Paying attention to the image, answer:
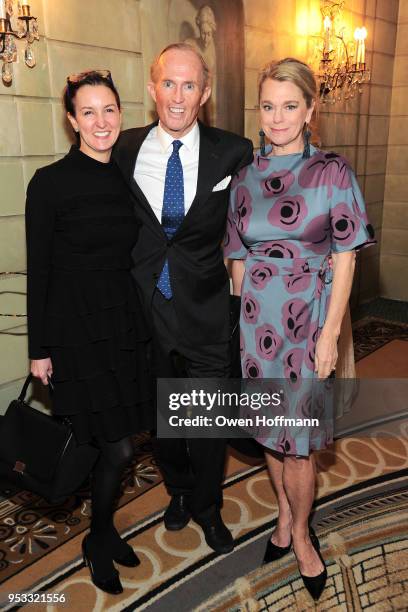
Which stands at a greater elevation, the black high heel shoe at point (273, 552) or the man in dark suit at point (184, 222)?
the man in dark suit at point (184, 222)

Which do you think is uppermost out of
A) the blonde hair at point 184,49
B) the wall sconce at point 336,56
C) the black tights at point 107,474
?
the wall sconce at point 336,56

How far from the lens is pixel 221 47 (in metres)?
4.22

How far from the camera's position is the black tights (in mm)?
2281

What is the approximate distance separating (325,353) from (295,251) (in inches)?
15.9

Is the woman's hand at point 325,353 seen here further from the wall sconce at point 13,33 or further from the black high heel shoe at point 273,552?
the wall sconce at point 13,33

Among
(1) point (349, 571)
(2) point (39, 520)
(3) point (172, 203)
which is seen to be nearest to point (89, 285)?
(3) point (172, 203)

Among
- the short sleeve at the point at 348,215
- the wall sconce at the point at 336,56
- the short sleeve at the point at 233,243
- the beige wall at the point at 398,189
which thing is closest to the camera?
the short sleeve at the point at 348,215

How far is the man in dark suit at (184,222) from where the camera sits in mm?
2338

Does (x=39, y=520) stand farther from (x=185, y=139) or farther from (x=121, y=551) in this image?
(x=185, y=139)

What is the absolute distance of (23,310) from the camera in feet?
10.9

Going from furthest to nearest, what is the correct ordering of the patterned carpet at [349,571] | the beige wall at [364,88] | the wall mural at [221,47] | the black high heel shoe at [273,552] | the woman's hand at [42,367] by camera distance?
the beige wall at [364,88] < the wall mural at [221,47] < the black high heel shoe at [273,552] < the patterned carpet at [349,571] < the woman's hand at [42,367]

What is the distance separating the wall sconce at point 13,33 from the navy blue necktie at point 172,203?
3.90 feet

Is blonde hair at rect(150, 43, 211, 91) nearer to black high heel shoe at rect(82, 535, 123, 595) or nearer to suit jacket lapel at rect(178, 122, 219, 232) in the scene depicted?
suit jacket lapel at rect(178, 122, 219, 232)

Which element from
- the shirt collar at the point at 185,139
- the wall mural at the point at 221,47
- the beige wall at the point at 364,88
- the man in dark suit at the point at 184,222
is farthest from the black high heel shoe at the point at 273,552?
the beige wall at the point at 364,88
